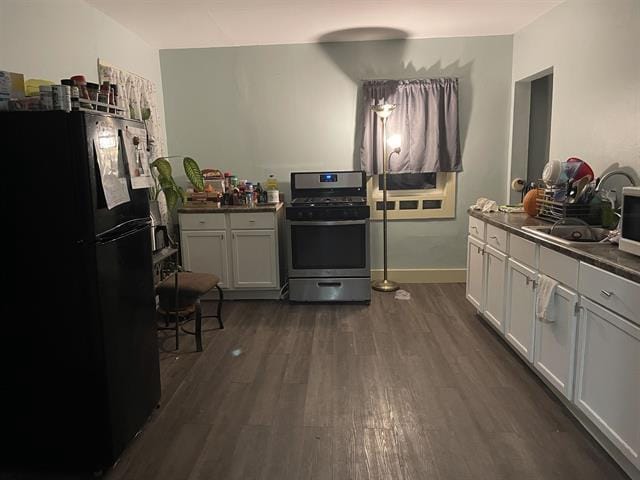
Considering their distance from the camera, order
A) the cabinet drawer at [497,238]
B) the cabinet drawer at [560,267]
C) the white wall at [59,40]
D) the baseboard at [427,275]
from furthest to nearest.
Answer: the baseboard at [427,275]
the cabinet drawer at [497,238]
the white wall at [59,40]
the cabinet drawer at [560,267]

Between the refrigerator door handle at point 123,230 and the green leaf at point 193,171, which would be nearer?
the refrigerator door handle at point 123,230

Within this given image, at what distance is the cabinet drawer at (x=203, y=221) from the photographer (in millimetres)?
4172

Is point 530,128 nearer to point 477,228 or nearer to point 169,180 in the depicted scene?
point 477,228

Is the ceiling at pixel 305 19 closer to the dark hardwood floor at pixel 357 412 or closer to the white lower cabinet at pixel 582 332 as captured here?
the white lower cabinet at pixel 582 332

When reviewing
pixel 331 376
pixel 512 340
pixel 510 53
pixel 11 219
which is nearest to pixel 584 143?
pixel 512 340

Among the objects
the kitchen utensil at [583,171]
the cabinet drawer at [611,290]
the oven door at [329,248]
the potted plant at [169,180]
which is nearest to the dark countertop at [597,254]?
the cabinet drawer at [611,290]

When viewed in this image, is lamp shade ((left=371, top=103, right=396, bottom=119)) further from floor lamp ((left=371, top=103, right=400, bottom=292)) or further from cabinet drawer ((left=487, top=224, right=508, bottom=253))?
cabinet drawer ((left=487, top=224, right=508, bottom=253))

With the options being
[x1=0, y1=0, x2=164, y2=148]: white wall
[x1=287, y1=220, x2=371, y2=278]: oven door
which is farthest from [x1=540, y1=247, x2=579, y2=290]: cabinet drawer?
[x1=0, y1=0, x2=164, y2=148]: white wall

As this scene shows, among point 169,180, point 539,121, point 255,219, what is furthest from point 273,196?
point 539,121

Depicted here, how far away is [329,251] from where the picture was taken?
4.07 m

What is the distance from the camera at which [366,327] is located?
3.56m

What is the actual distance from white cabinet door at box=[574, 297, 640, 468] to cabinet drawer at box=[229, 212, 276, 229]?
2680 mm

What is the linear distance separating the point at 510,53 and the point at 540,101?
0.62 m

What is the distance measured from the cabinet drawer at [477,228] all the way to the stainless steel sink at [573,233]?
0.71m
